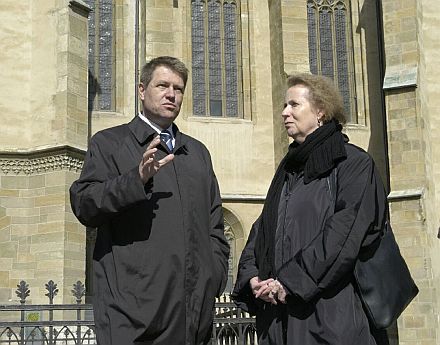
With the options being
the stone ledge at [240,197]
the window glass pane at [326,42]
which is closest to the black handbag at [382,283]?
the stone ledge at [240,197]

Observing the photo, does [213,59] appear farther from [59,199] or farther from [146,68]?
[146,68]

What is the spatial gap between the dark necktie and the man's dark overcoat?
0.03 meters

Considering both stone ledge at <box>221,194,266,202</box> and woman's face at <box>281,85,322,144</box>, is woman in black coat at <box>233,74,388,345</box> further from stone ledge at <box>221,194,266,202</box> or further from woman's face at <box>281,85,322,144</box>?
stone ledge at <box>221,194,266,202</box>

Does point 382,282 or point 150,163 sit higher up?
point 150,163

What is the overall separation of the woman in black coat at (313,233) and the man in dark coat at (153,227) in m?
0.23

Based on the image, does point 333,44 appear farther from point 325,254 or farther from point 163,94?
point 325,254

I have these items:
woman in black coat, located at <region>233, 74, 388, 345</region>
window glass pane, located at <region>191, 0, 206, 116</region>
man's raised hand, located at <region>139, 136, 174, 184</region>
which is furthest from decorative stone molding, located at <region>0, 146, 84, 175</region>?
man's raised hand, located at <region>139, 136, 174, 184</region>

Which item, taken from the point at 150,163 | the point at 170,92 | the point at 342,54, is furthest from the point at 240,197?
the point at 150,163

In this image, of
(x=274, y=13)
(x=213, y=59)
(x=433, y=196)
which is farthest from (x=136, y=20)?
(x=433, y=196)

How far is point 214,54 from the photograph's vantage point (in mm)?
18328

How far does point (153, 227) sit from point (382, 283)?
96cm

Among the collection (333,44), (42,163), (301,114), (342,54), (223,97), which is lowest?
(301,114)

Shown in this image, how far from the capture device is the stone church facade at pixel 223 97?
45.8ft

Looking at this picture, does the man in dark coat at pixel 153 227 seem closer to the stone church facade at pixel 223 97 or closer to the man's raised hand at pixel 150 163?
the man's raised hand at pixel 150 163
